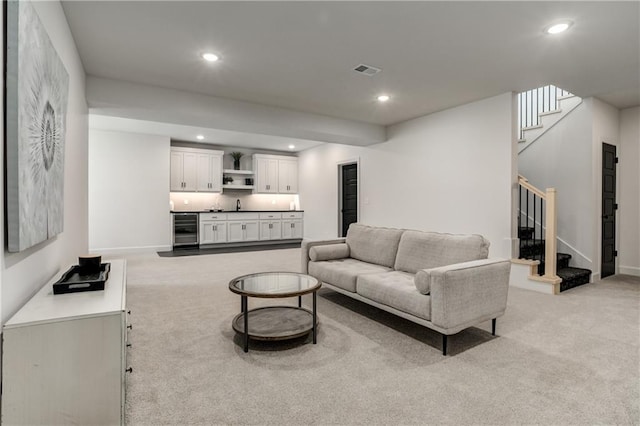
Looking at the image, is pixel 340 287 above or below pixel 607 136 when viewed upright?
below

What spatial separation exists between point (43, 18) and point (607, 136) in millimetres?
6773

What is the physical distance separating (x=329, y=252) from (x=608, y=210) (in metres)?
4.46

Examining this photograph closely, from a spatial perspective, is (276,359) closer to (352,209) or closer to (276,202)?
(352,209)

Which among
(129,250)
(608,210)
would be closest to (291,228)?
(129,250)

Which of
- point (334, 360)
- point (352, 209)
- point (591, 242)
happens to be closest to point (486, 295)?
point (334, 360)

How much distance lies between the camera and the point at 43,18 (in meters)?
2.01

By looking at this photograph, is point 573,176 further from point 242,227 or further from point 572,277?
point 242,227

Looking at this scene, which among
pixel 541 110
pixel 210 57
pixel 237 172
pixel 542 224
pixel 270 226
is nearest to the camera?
pixel 210 57

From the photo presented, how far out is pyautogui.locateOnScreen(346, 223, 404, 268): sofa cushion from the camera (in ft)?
12.2

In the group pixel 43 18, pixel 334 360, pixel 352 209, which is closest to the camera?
pixel 43 18

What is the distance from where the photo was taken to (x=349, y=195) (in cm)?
788

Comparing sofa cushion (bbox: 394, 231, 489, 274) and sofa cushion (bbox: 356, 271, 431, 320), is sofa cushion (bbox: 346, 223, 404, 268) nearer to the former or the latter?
sofa cushion (bbox: 394, 231, 489, 274)

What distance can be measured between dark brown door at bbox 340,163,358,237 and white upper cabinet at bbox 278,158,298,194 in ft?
6.97

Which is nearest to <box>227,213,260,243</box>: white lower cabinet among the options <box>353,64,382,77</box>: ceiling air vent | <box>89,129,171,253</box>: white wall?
<box>89,129,171,253</box>: white wall
